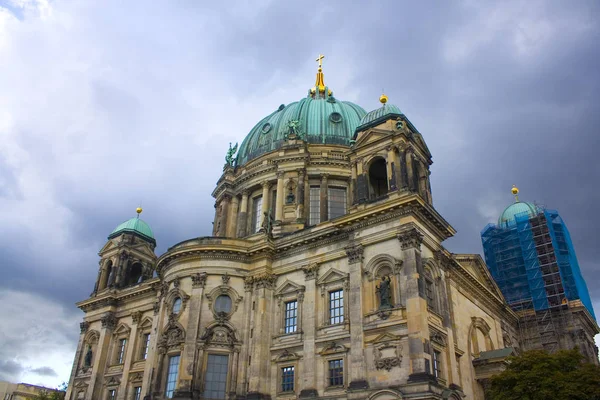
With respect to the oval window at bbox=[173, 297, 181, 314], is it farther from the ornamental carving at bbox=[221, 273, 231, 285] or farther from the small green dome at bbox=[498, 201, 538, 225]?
the small green dome at bbox=[498, 201, 538, 225]

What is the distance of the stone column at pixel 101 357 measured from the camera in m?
41.3

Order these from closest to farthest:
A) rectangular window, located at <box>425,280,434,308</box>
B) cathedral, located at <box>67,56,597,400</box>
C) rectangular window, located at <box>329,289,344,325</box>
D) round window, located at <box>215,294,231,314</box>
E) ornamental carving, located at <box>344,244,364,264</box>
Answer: cathedral, located at <box>67,56,597,400</box> < rectangular window, located at <box>425,280,434,308</box> < ornamental carving, located at <box>344,244,364,264</box> < rectangular window, located at <box>329,289,344,325</box> < round window, located at <box>215,294,231,314</box>

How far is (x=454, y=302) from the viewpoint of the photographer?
109ft

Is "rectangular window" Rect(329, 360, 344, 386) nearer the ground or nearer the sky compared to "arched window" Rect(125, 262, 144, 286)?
nearer the ground

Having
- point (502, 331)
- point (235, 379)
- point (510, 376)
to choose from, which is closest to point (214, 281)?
point (235, 379)

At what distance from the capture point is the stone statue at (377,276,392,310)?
90.0 feet

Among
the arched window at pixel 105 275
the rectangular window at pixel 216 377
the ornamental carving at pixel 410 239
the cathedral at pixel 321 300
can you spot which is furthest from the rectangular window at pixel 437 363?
the arched window at pixel 105 275

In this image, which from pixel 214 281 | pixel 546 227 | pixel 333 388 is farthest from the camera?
pixel 546 227

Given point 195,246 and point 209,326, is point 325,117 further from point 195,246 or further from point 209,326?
point 209,326

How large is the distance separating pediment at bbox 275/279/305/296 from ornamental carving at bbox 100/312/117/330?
739 inches

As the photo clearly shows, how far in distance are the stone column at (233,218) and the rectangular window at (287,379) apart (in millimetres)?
15101

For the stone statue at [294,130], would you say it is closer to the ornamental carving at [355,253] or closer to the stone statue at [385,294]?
the ornamental carving at [355,253]

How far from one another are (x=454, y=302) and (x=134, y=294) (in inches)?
1024

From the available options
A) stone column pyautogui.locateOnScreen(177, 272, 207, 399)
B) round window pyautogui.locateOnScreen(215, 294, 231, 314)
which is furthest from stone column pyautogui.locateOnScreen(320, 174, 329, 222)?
stone column pyautogui.locateOnScreen(177, 272, 207, 399)
